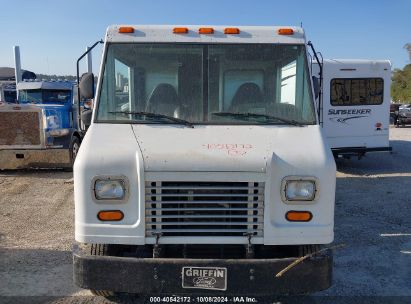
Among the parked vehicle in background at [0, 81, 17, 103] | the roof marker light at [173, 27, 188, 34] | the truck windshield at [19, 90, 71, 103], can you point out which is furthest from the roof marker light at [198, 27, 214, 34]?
the parked vehicle in background at [0, 81, 17, 103]

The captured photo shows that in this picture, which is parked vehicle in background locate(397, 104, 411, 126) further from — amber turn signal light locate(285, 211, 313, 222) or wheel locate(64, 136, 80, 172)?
amber turn signal light locate(285, 211, 313, 222)

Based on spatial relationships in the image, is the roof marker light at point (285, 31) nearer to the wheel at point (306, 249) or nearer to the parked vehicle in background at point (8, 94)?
the wheel at point (306, 249)

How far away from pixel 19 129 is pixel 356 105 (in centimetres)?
850

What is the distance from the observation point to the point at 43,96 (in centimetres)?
1321

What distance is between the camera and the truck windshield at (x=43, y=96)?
13.0m

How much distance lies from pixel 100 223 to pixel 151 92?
150cm

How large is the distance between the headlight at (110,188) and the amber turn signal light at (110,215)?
0.11m

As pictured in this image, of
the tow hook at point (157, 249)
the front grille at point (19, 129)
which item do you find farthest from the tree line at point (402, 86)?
the tow hook at point (157, 249)

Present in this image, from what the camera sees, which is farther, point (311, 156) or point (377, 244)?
point (377, 244)

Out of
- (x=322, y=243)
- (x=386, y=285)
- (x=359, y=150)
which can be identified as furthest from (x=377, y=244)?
(x=359, y=150)

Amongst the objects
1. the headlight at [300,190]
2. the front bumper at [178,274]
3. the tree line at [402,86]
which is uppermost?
the tree line at [402,86]

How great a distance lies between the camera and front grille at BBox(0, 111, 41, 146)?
1088 centimetres

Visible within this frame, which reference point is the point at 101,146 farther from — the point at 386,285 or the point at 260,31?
the point at 386,285

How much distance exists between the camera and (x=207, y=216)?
3680mm
